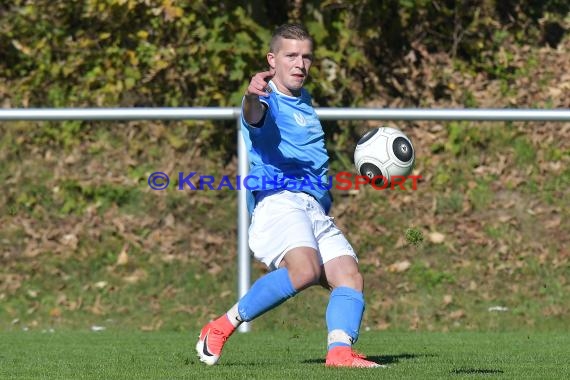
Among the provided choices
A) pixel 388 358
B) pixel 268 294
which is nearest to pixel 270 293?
pixel 268 294

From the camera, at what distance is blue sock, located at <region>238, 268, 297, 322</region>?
5.36 meters

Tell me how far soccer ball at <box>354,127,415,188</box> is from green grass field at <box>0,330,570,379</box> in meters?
0.91

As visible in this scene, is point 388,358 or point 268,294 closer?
point 268,294

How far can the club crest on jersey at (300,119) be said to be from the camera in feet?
18.4

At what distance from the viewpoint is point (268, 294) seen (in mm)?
5406

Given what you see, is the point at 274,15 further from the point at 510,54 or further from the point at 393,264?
the point at 393,264

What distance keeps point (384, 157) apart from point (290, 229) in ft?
2.30

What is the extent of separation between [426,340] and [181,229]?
296 cm

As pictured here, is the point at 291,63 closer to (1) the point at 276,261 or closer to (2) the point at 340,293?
(1) the point at 276,261

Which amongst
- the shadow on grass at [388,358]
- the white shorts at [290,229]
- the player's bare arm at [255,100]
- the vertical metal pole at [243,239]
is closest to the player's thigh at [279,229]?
the white shorts at [290,229]

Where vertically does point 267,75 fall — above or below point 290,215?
above

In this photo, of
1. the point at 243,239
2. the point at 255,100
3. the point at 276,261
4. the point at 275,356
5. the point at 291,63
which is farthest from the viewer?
the point at 243,239

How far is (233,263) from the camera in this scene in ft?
30.6

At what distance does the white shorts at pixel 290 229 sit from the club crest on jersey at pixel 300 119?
0.33 meters
